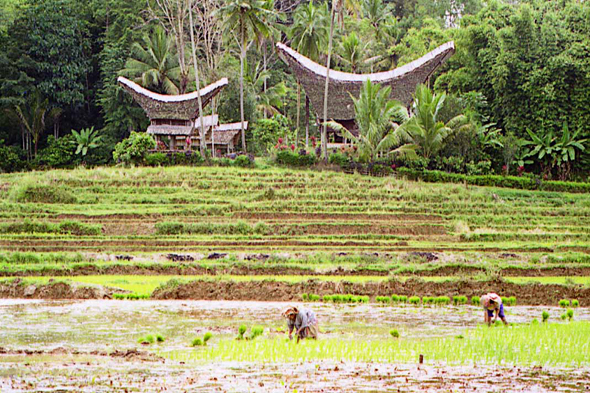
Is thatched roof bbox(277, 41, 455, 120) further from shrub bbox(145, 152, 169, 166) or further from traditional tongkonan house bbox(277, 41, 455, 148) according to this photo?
shrub bbox(145, 152, 169, 166)

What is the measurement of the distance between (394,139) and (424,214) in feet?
20.2

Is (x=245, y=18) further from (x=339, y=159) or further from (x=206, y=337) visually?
(x=206, y=337)

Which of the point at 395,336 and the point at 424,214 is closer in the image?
the point at 395,336

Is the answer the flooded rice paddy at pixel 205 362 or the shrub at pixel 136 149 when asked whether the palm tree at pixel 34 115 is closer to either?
the shrub at pixel 136 149

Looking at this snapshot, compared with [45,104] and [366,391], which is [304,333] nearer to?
[366,391]

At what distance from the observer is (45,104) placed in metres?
42.9

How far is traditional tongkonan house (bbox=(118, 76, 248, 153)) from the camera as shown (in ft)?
128

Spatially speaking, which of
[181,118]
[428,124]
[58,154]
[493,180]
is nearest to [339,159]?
[428,124]

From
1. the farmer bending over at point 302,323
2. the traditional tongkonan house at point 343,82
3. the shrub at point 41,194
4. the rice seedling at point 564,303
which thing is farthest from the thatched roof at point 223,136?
the farmer bending over at point 302,323

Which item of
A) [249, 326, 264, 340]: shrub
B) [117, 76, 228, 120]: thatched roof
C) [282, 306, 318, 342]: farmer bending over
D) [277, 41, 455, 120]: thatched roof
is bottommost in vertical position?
[249, 326, 264, 340]: shrub

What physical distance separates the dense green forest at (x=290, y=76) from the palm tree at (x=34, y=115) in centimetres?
7

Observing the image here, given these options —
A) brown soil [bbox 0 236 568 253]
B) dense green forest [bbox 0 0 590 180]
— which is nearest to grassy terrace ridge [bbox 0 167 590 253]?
brown soil [bbox 0 236 568 253]

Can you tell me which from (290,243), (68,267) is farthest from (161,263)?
(290,243)

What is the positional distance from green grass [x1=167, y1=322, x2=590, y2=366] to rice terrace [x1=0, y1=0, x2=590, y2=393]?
0.20 ft
